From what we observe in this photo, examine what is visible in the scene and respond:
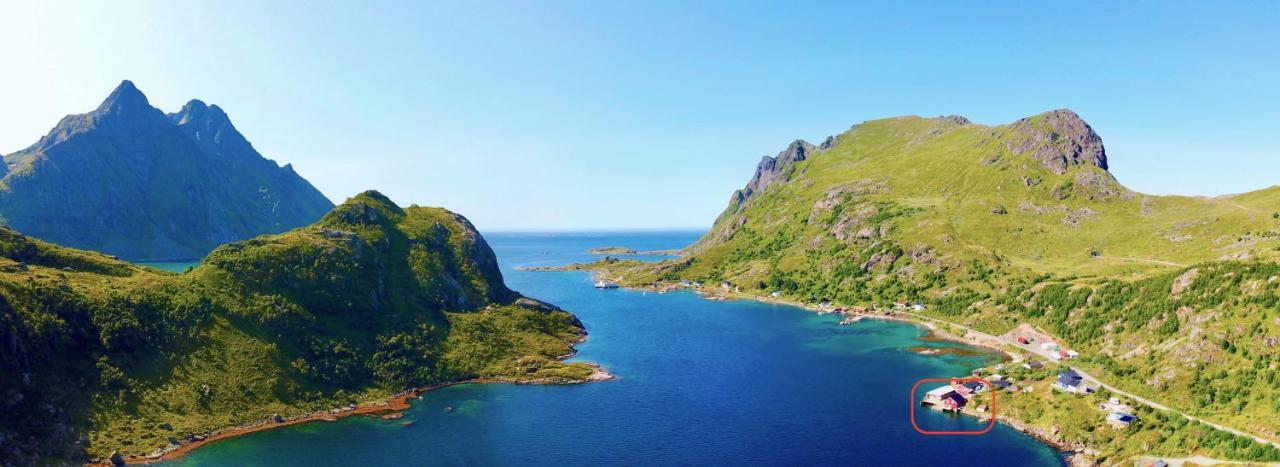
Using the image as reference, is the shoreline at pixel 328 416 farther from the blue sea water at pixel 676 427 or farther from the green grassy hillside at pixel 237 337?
the blue sea water at pixel 676 427

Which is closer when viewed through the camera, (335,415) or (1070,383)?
(1070,383)

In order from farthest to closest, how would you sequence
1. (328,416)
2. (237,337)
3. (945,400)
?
(237,337) < (945,400) < (328,416)

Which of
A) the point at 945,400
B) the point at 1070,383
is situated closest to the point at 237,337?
the point at 945,400

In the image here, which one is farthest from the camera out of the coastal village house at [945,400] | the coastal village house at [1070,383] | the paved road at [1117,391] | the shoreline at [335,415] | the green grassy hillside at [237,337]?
the coastal village house at [945,400]

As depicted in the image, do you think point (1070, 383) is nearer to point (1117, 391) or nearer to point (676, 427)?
point (1117, 391)

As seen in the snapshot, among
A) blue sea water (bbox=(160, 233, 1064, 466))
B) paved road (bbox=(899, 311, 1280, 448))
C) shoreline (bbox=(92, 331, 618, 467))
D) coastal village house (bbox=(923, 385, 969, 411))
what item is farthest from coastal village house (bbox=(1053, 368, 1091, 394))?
shoreline (bbox=(92, 331, 618, 467))

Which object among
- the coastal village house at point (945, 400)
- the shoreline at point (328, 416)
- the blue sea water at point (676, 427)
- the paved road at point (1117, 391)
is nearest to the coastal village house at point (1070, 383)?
the paved road at point (1117, 391)

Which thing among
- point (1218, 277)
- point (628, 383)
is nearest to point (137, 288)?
point (628, 383)

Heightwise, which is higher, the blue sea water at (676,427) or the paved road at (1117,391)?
the paved road at (1117,391)


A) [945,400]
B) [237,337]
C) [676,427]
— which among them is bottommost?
[676,427]
